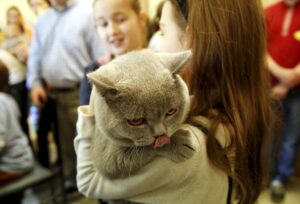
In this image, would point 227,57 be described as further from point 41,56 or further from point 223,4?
point 41,56

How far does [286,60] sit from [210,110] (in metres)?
1.63

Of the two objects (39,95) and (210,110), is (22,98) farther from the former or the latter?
(210,110)

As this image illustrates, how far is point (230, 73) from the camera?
0.81m

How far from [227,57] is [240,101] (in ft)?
0.37

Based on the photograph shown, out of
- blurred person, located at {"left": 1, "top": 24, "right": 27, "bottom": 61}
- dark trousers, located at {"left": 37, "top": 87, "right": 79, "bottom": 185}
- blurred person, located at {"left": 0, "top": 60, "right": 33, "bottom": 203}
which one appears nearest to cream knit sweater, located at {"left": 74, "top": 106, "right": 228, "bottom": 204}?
blurred person, located at {"left": 0, "top": 60, "right": 33, "bottom": 203}

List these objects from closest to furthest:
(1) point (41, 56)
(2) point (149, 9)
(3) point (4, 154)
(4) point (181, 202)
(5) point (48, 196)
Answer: (4) point (181, 202)
(3) point (4, 154)
(1) point (41, 56)
(5) point (48, 196)
(2) point (149, 9)

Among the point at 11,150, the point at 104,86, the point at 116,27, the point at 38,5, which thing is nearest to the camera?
the point at 104,86

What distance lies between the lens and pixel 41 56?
229 centimetres

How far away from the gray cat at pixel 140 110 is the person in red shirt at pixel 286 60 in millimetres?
1655

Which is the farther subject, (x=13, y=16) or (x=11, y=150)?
(x=13, y=16)

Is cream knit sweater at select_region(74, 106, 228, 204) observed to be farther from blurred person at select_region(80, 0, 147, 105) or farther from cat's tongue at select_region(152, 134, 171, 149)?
blurred person at select_region(80, 0, 147, 105)

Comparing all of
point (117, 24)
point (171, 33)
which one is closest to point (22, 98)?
point (117, 24)

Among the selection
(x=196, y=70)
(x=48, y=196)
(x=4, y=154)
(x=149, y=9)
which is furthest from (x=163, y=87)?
(x=149, y=9)

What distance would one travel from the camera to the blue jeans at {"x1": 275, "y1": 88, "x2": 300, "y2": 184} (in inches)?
91.8
